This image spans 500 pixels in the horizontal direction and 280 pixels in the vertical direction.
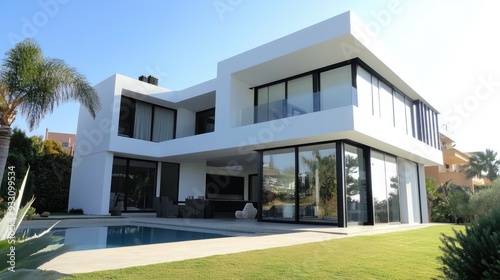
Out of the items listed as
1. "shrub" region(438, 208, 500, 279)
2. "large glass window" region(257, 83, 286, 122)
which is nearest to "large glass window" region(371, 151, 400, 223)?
"large glass window" region(257, 83, 286, 122)

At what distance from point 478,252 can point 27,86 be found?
1302 centimetres

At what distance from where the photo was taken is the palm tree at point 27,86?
1148 centimetres

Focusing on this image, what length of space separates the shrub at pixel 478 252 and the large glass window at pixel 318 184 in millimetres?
8822

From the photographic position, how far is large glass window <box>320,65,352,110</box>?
11.6 m

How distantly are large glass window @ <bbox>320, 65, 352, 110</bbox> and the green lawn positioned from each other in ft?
19.2

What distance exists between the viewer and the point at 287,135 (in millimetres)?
12125

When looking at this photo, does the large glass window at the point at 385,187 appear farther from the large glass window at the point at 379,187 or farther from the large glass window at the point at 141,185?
the large glass window at the point at 141,185

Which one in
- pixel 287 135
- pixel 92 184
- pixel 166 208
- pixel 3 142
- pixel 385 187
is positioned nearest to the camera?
pixel 3 142

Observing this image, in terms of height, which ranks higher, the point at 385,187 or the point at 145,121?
the point at 145,121

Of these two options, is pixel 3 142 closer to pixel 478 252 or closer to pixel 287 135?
pixel 287 135

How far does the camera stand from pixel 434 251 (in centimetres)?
672

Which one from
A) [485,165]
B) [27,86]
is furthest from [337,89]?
[485,165]

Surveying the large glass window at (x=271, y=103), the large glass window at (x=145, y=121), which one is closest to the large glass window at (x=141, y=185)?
the large glass window at (x=145, y=121)

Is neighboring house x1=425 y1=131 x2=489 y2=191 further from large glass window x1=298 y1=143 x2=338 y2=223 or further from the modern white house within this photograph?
large glass window x1=298 y1=143 x2=338 y2=223
